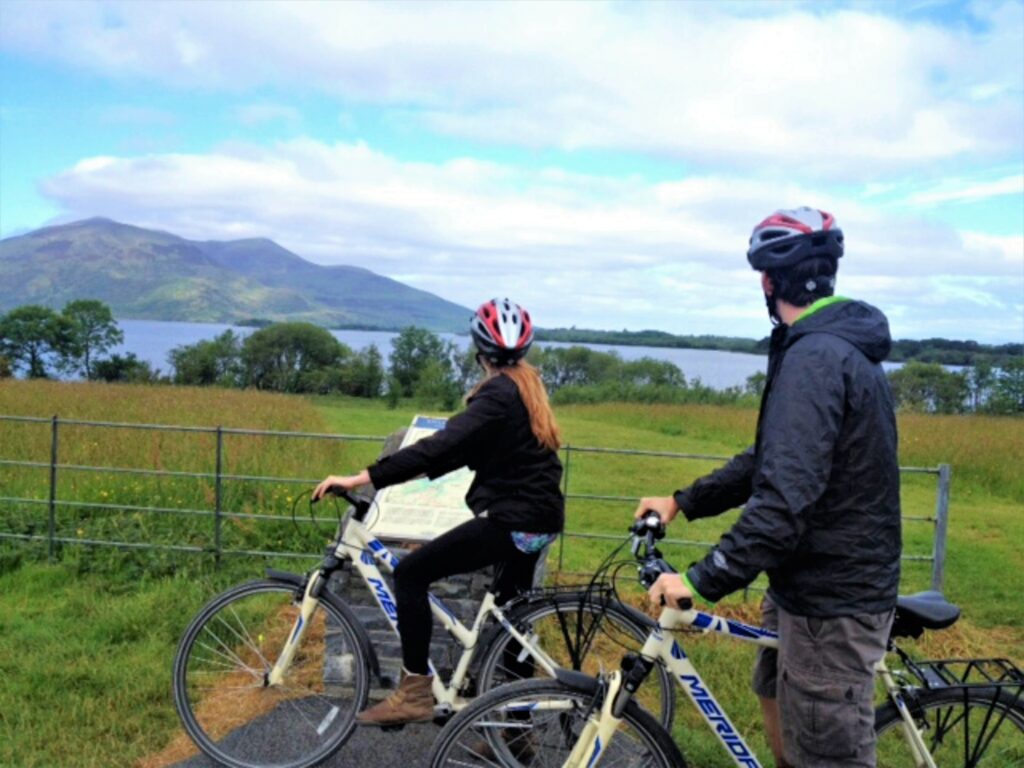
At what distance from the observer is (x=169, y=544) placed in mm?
7797

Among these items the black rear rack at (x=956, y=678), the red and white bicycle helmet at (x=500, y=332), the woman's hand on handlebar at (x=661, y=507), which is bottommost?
the black rear rack at (x=956, y=678)

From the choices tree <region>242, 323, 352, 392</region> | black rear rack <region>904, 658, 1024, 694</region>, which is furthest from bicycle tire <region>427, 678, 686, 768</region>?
tree <region>242, 323, 352, 392</region>

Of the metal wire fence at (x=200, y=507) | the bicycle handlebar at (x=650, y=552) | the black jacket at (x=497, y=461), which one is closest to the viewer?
the bicycle handlebar at (x=650, y=552)

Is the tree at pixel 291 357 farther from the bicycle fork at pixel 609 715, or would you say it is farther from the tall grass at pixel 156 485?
the bicycle fork at pixel 609 715

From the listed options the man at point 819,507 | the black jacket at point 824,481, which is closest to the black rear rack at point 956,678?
the man at point 819,507

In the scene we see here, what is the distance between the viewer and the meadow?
16.0 feet

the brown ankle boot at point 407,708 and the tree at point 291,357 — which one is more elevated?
the tree at point 291,357

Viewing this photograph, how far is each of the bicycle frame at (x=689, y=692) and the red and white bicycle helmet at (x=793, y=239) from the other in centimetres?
110

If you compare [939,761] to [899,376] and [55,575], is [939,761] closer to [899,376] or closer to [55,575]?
[55,575]

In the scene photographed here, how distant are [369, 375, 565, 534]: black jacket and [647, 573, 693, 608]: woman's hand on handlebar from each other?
128 centimetres

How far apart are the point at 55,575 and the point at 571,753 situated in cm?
563

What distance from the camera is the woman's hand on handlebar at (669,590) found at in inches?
104

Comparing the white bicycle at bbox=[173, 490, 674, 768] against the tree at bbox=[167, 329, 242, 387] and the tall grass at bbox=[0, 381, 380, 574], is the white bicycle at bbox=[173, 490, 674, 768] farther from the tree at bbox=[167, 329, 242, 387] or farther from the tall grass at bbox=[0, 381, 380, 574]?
the tree at bbox=[167, 329, 242, 387]

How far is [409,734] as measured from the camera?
4590 millimetres
